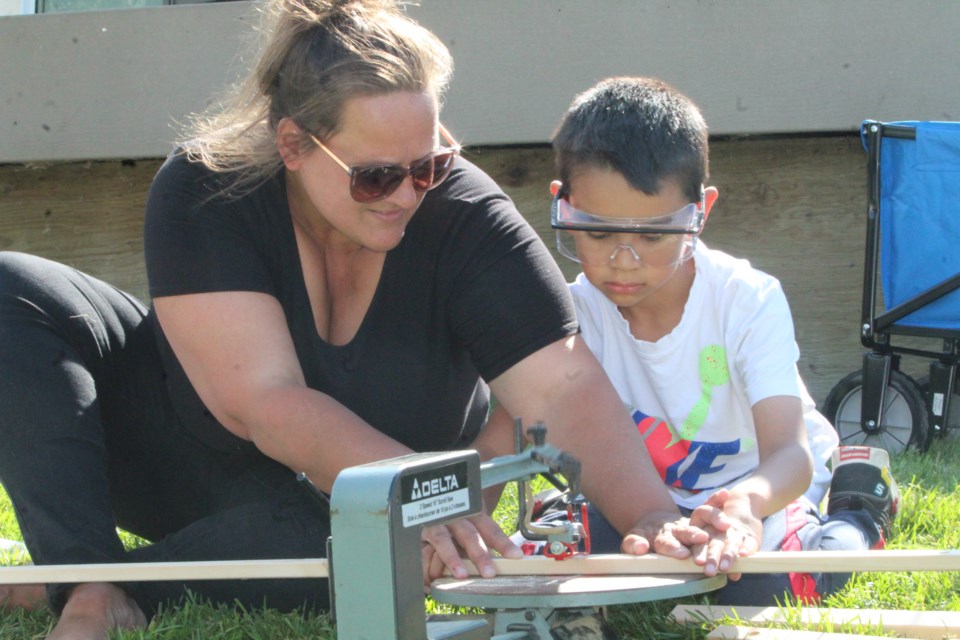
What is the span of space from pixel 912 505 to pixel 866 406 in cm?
137

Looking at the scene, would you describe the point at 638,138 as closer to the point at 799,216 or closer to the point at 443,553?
the point at 443,553

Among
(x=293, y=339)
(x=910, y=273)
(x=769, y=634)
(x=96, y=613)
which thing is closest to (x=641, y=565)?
(x=769, y=634)

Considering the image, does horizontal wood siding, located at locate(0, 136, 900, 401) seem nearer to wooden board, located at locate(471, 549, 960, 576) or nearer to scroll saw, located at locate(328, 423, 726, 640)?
wooden board, located at locate(471, 549, 960, 576)

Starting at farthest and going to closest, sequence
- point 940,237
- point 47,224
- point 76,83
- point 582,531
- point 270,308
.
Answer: point 47,224 → point 76,83 → point 940,237 → point 270,308 → point 582,531

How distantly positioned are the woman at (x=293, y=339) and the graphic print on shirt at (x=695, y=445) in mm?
451

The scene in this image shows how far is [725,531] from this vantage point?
2168mm

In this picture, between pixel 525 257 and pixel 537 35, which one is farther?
pixel 537 35

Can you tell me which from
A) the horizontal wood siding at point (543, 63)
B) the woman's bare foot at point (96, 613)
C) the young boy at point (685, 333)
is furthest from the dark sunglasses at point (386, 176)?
the horizontal wood siding at point (543, 63)

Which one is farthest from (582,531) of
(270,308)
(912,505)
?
(912,505)

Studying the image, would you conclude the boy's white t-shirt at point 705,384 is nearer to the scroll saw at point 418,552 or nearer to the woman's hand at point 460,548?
the woman's hand at point 460,548

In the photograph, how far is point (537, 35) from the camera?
528cm

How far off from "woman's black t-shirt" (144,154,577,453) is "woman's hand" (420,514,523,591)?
51cm

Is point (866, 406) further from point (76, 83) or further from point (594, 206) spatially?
point (76, 83)

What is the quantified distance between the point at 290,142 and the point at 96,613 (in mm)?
1094
